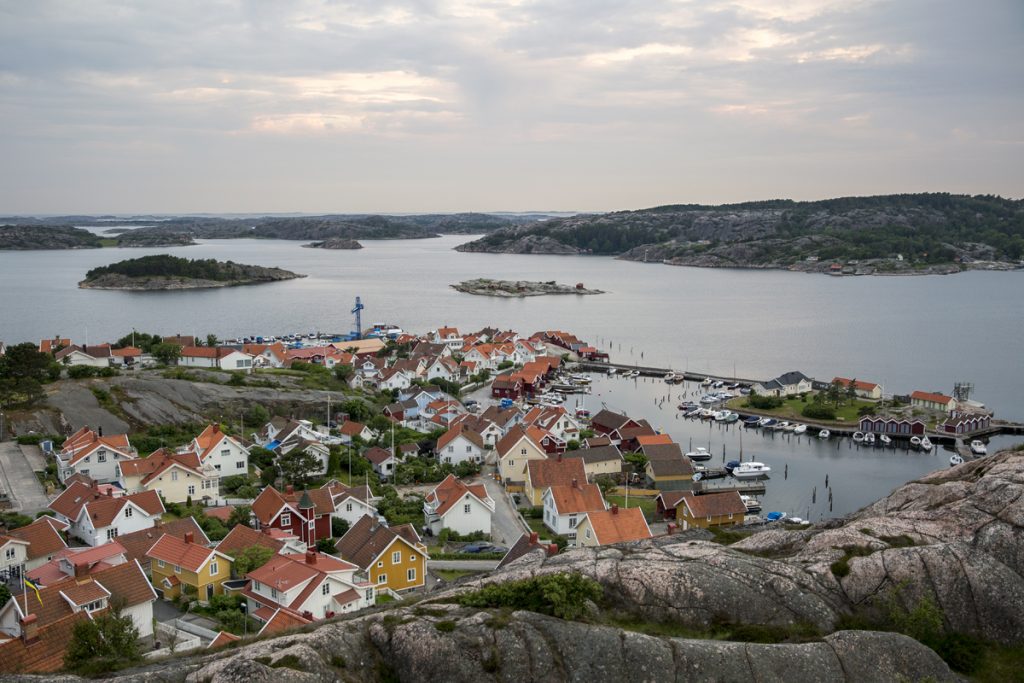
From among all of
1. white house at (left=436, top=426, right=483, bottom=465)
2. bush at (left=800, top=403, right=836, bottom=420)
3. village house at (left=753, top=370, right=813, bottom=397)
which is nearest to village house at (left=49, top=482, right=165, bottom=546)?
white house at (left=436, top=426, right=483, bottom=465)

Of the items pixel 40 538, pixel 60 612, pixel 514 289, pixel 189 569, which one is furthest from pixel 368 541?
pixel 514 289

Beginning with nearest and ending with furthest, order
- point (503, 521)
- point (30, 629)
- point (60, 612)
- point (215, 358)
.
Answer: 1. point (30, 629)
2. point (60, 612)
3. point (503, 521)
4. point (215, 358)

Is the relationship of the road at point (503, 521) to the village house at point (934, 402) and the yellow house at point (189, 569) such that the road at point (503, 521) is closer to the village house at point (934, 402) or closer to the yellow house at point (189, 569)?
the yellow house at point (189, 569)

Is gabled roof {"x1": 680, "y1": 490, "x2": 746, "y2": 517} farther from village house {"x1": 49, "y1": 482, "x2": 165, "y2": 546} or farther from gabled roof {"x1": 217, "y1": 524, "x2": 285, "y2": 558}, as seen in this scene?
village house {"x1": 49, "y1": 482, "x2": 165, "y2": 546}

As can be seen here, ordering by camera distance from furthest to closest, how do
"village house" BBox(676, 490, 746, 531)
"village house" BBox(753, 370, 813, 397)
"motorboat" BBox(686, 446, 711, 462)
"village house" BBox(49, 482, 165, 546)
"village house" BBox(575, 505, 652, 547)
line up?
"village house" BBox(753, 370, 813, 397) → "motorboat" BBox(686, 446, 711, 462) → "village house" BBox(676, 490, 746, 531) → "village house" BBox(575, 505, 652, 547) → "village house" BBox(49, 482, 165, 546)

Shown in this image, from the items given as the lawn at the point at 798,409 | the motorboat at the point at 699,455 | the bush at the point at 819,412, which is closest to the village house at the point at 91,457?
the motorboat at the point at 699,455

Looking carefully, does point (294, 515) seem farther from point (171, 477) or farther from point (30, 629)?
point (30, 629)
